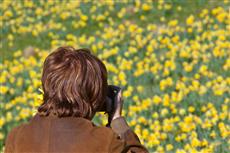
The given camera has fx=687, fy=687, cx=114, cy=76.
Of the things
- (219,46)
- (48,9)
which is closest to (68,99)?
(219,46)

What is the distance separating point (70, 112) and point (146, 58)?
19.0 ft

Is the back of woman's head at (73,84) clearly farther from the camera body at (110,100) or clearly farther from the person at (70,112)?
the camera body at (110,100)

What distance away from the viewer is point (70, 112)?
10.3 feet

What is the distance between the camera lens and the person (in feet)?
10.0

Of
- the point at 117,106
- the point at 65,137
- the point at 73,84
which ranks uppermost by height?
the point at 73,84

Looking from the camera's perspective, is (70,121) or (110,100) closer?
(70,121)

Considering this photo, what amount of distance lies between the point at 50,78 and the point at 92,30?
760 cm

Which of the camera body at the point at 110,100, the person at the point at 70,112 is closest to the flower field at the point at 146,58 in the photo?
the camera body at the point at 110,100

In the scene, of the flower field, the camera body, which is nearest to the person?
the camera body

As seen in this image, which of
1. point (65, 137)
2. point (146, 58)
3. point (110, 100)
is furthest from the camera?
point (146, 58)

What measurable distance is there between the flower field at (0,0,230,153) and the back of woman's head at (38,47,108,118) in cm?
262

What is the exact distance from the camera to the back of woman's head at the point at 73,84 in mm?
3098

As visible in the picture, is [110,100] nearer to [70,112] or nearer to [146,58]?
[70,112]

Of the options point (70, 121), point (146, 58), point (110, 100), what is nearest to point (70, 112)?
point (70, 121)
